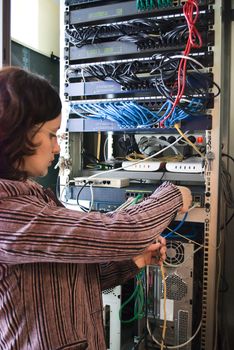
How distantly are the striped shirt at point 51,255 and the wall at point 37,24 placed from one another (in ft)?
5.46

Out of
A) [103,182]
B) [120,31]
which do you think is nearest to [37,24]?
[120,31]

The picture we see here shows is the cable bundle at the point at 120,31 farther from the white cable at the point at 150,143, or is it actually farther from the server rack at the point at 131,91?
the white cable at the point at 150,143

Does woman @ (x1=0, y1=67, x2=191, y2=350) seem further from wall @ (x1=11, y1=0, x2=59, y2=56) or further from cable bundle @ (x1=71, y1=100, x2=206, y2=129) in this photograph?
wall @ (x1=11, y1=0, x2=59, y2=56)

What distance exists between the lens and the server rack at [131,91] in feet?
4.02

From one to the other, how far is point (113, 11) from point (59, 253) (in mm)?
1109

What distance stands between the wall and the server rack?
0.70m

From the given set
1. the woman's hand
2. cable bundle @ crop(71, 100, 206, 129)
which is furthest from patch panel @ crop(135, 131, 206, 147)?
the woman's hand

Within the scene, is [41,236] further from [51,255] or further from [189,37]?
[189,37]

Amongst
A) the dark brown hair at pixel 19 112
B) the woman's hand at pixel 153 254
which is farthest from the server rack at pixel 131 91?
the dark brown hair at pixel 19 112

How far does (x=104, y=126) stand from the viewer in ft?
4.68

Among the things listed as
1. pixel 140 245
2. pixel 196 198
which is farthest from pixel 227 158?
pixel 140 245

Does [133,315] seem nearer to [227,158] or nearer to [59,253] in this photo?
[227,158]

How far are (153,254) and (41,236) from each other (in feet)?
1.63

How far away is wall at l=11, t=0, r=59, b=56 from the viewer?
2086mm
